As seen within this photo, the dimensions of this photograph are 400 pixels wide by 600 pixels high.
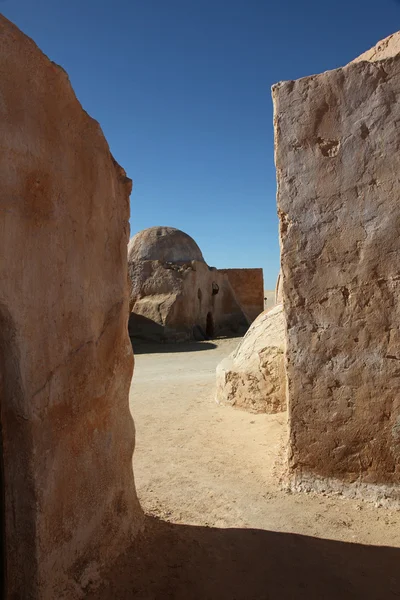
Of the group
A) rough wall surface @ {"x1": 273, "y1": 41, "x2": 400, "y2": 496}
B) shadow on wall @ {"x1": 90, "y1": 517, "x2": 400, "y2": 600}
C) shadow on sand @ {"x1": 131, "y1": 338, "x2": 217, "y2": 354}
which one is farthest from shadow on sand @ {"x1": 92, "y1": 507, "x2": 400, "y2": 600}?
shadow on sand @ {"x1": 131, "y1": 338, "x2": 217, "y2": 354}

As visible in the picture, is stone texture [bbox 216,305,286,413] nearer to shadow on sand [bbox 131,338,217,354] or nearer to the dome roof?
shadow on sand [bbox 131,338,217,354]

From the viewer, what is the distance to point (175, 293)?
14852mm

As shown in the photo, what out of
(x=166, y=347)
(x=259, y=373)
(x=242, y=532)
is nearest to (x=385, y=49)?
(x=259, y=373)

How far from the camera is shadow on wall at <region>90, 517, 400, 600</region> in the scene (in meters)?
2.58

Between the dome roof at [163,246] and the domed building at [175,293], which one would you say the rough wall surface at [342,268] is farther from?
the dome roof at [163,246]

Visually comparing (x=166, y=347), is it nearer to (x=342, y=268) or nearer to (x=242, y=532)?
(x=342, y=268)

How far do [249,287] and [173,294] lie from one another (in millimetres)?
7053

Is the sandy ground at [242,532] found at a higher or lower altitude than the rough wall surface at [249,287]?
lower

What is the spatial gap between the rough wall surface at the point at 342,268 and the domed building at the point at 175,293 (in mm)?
10716

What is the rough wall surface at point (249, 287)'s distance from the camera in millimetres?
→ 21188

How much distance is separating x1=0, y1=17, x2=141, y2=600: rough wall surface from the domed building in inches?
456

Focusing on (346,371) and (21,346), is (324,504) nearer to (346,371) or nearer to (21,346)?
(346,371)

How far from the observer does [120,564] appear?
270cm

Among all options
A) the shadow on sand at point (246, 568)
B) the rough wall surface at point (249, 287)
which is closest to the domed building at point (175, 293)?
the rough wall surface at point (249, 287)
